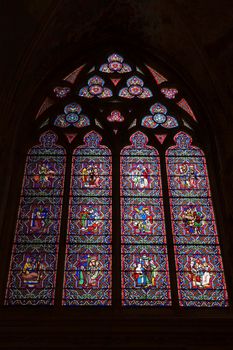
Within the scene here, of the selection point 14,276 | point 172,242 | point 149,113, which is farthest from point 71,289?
point 149,113

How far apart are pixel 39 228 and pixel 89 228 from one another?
2.11 ft

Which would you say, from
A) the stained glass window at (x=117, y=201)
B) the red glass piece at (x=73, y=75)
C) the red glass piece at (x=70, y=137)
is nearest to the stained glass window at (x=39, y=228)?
the stained glass window at (x=117, y=201)

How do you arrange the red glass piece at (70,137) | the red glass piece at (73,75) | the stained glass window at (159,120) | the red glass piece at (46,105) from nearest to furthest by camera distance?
1. the red glass piece at (70,137)
2. the stained glass window at (159,120)
3. the red glass piece at (46,105)
4. the red glass piece at (73,75)

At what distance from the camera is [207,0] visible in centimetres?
788

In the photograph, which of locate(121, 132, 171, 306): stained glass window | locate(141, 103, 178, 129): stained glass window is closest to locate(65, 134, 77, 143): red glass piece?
locate(121, 132, 171, 306): stained glass window

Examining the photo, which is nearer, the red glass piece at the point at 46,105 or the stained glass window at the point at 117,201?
the stained glass window at the point at 117,201

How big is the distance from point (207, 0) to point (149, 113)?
74.4 inches

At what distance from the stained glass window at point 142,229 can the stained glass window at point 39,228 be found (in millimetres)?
877

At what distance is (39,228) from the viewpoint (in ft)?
22.1

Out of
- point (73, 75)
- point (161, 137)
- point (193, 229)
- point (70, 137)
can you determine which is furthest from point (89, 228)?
point (73, 75)

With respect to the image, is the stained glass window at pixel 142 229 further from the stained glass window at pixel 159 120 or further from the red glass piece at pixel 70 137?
the red glass piece at pixel 70 137

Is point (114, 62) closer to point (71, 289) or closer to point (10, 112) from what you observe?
point (10, 112)

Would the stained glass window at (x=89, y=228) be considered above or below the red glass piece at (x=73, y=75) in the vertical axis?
below

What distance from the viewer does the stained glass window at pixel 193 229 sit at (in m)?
6.17
